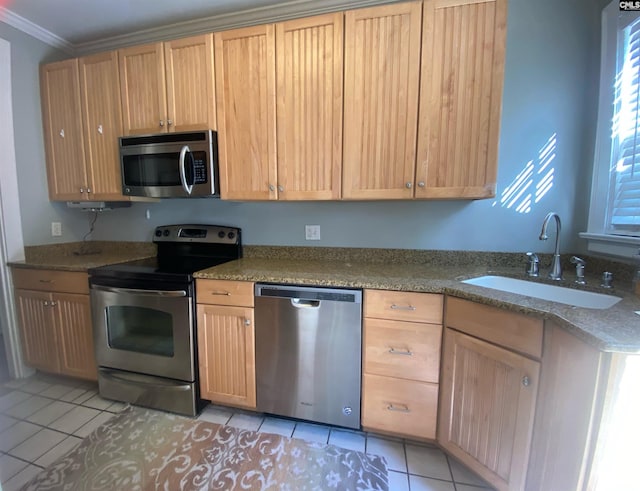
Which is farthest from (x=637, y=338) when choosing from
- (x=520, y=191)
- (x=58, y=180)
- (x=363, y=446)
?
(x=58, y=180)

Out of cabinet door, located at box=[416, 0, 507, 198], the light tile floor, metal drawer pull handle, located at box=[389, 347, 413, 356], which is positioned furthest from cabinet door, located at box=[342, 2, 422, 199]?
the light tile floor

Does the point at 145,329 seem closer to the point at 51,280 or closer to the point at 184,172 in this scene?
the point at 51,280

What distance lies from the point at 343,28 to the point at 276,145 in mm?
763

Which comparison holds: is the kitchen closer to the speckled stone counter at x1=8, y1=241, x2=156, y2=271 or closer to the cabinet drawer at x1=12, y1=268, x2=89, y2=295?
the speckled stone counter at x1=8, y1=241, x2=156, y2=271

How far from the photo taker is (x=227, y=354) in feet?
5.65

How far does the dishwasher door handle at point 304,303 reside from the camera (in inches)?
62.2

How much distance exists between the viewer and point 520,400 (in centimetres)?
114

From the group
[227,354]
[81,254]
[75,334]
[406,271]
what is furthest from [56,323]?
[406,271]

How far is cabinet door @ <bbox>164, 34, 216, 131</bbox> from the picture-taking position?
1830 millimetres

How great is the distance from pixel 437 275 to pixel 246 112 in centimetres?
156

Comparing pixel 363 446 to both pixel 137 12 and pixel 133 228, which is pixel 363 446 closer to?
pixel 133 228

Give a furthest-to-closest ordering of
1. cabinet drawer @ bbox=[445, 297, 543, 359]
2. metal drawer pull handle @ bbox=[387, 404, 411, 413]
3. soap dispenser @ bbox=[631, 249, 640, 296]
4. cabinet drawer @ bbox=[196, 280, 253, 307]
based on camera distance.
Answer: cabinet drawer @ bbox=[196, 280, 253, 307] → metal drawer pull handle @ bbox=[387, 404, 411, 413] → soap dispenser @ bbox=[631, 249, 640, 296] → cabinet drawer @ bbox=[445, 297, 543, 359]

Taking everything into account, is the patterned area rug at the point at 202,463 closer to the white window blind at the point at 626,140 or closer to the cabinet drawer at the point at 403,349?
the cabinet drawer at the point at 403,349

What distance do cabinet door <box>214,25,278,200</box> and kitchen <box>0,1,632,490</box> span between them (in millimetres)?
350
